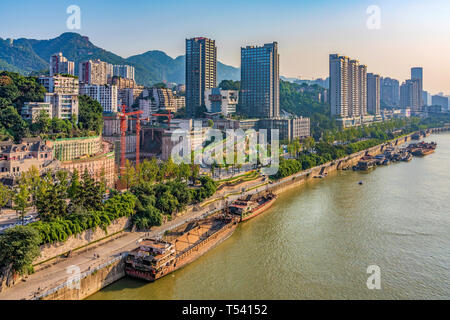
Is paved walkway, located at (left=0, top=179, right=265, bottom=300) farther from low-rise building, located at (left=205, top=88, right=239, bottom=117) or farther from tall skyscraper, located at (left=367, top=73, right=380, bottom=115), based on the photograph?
tall skyscraper, located at (left=367, top=73, right=380, bottom=115)

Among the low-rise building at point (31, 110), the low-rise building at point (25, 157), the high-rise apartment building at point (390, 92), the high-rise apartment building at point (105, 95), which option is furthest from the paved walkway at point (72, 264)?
the high-rise apartment building at point (390, 92)

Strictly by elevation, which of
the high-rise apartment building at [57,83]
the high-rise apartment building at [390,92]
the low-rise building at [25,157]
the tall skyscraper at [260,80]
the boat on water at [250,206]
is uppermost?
the high-rise apartment building at [390,92]

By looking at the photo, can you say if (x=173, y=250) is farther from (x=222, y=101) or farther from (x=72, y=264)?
(x=222, y=101)

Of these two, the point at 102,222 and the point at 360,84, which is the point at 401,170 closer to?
the point at 102,222

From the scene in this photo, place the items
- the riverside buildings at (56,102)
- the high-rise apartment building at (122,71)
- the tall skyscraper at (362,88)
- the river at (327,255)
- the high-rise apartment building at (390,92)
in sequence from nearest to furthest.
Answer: the river at (327,255) → the riverside buildings at (56,102) → the tall skyscraper at (362,88) → the high-rise apartment building at (122,71) → the high-rise apartment building at (390,92)

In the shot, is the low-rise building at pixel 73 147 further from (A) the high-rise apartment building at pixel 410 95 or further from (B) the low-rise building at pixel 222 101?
(A) the high-rise apartment building at pixel 410 95

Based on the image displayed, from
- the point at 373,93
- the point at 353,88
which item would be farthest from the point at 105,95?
the point at 373,93

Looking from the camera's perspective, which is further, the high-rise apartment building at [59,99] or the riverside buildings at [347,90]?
the riverside buildings at [347,90]
